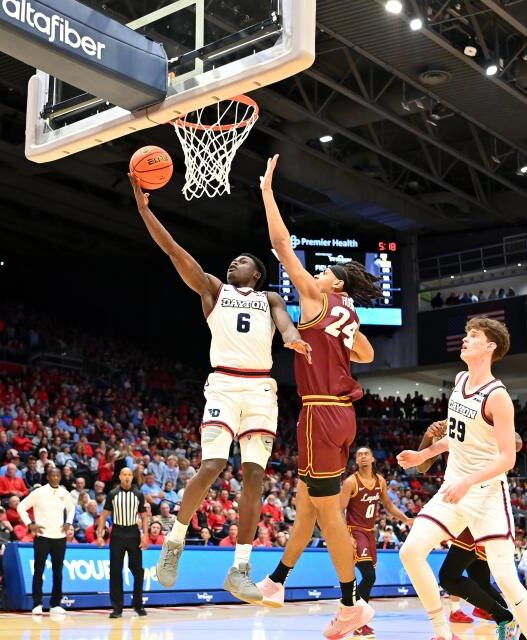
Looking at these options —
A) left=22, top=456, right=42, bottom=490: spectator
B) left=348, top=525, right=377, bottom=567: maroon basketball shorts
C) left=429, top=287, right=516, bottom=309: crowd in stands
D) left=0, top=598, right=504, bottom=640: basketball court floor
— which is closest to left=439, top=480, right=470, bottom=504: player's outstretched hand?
left=0, top=598, right=504, bottom=640: basketball court floor

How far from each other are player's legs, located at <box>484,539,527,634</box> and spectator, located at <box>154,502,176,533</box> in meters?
9.78

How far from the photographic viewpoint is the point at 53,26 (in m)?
5.53

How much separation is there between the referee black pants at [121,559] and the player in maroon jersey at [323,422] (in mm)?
5793

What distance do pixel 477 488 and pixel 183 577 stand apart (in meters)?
9.24

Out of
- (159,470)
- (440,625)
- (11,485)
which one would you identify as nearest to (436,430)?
(440,625)

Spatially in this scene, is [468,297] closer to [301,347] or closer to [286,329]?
[286,329]

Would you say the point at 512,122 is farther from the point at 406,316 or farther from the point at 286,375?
the point at 286,375

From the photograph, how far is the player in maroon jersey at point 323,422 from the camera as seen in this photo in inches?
241

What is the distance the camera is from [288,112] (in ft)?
67.2

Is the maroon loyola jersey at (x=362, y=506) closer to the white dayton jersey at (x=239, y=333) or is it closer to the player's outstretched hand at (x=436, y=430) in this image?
the player's outstretched hand at (x=436, y=430)

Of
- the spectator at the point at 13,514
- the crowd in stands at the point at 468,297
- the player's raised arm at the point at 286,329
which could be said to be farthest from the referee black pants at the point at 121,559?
the crowd in stands at the point at 468,297

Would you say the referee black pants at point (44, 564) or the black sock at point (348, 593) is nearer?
the black sock at point (348, 593)

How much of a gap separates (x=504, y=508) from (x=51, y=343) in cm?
2167

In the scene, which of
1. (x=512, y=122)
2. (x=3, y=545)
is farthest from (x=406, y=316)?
(x=3, y=545)
